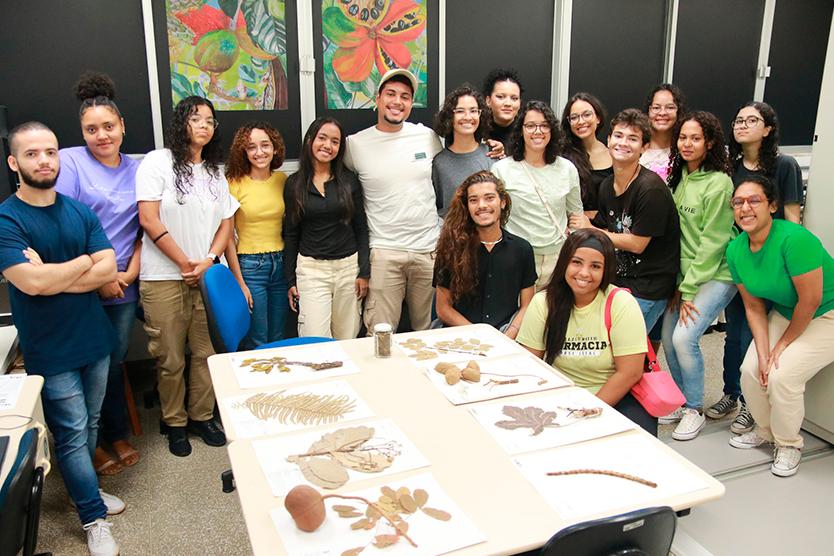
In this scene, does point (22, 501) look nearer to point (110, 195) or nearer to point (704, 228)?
point (110, 195)

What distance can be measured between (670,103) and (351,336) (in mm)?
2082

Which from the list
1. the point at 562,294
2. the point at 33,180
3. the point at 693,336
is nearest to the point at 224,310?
the point at 33,180

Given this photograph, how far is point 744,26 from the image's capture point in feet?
16.0

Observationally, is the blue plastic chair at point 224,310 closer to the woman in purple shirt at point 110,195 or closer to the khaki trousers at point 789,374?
the woman in purple shirt at point 110,195

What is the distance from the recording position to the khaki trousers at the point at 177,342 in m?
2.83

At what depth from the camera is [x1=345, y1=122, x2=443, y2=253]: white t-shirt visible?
3.11 m

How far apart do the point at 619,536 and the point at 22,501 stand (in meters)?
1.36

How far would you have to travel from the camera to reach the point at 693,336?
9.64ft

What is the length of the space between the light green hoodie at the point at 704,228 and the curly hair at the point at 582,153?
44cm

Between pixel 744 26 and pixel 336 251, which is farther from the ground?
pixel 744 26

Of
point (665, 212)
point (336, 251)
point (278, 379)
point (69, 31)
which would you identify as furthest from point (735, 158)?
point (69, 31)

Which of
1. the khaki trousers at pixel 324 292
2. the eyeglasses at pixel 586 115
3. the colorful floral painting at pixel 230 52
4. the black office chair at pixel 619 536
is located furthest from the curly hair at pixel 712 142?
the colorful floral painting at pixel 230 52

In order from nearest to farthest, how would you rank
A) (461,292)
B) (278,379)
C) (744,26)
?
(278,379) → (461,292) → (744,26)

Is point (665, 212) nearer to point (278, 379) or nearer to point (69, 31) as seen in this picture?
point (278, 379)
